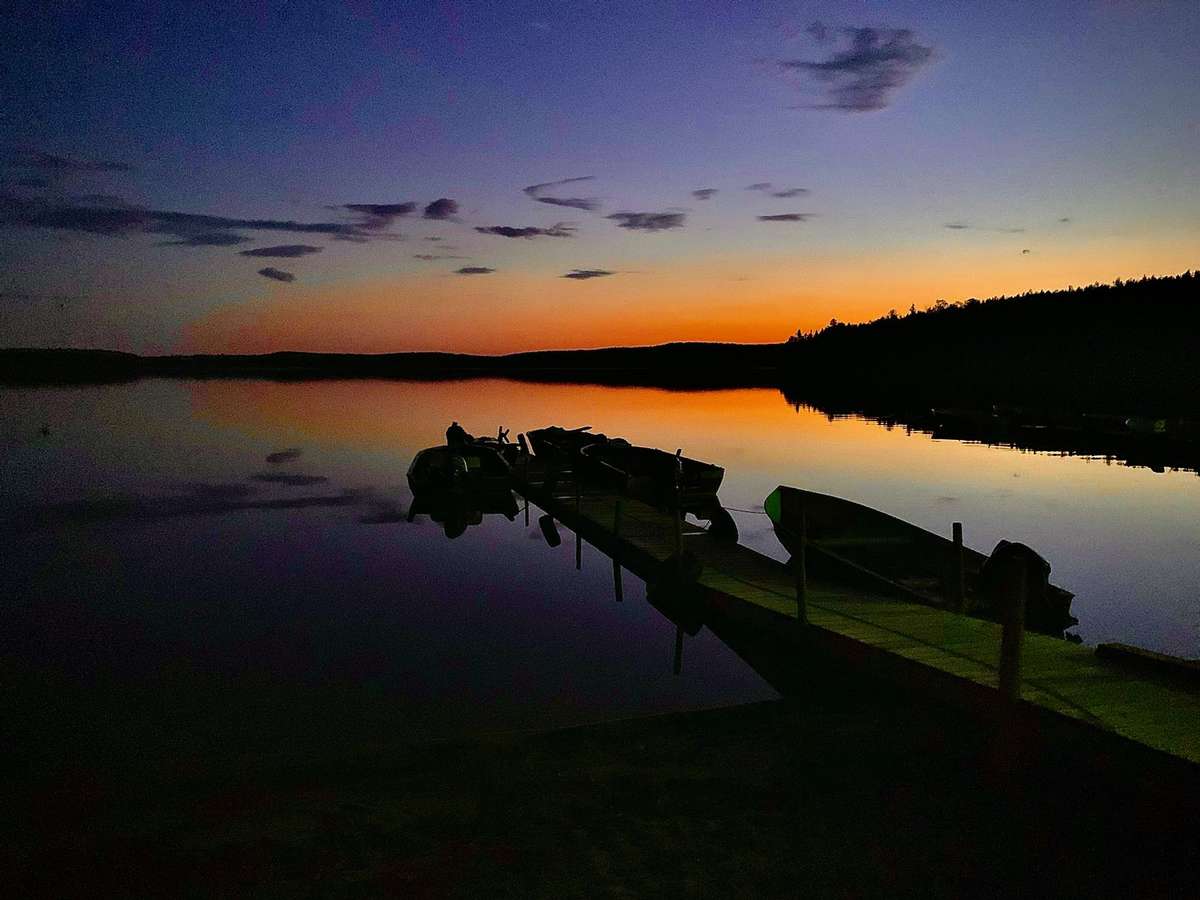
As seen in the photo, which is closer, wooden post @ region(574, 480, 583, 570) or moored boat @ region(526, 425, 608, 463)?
wooden post @ region(574, 480, 583, 570)

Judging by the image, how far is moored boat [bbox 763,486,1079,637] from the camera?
1312 cm

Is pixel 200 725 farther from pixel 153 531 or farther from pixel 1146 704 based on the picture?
pixel 153 531

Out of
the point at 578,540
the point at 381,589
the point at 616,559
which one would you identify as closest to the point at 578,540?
the point at 578,540

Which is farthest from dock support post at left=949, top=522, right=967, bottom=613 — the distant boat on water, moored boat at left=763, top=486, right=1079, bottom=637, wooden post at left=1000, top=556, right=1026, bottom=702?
the distant boat on water

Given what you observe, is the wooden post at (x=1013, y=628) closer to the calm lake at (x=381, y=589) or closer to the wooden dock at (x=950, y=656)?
the wooden dock at (x=950, y=656)

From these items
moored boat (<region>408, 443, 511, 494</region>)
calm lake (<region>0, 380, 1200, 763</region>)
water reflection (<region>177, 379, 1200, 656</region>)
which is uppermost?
moored boat (<region>408, 443, 511, 494</region>)

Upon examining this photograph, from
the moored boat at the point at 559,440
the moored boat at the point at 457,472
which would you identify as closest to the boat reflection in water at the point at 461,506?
the moored boat at the point at 457,472

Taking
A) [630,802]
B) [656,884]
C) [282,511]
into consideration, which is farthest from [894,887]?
[282,511]

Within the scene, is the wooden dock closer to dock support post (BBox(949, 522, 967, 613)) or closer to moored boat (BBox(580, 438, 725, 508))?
dock support post (BBox(949, 522, 967, 613))

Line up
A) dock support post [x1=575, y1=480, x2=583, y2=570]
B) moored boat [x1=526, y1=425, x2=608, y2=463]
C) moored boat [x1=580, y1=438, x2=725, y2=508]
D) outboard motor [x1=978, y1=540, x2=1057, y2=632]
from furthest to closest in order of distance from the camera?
moored boat [x1=526, y1=425, x2=608, y2=463]
moored boat [x1=580, y1=438, x2=725, y2=508]
dock support post [x1=575, y1=480, x2=583, y2=570]
outboard motor [x1=978, y1=540, x2=1057, y2=632]

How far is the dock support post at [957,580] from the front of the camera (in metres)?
12.5

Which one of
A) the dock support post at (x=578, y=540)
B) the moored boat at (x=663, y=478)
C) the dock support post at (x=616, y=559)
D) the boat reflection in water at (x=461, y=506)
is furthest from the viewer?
the boat reflection in water at (x=461, y=506)

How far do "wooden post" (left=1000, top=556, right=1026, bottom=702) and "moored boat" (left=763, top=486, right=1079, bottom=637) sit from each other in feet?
14.3

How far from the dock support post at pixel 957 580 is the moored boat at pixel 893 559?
52 mm
